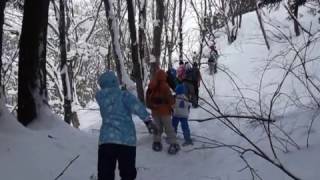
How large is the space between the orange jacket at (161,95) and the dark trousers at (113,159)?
346 cm

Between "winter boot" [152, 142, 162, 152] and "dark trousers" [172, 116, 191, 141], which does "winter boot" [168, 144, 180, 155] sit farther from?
"dark trousers" [172, 116, 191, 141]

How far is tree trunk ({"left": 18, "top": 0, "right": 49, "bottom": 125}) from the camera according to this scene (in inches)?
332

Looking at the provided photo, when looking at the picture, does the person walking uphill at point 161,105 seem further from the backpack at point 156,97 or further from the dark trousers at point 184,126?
the dark trousers at point 184,126

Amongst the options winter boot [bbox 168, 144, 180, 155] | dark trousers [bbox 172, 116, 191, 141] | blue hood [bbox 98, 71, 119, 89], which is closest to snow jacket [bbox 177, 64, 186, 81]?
dark trousers [bbox 172, 116, 191, 141]

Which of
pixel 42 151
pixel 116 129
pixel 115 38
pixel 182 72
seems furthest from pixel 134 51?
pixel 116 129

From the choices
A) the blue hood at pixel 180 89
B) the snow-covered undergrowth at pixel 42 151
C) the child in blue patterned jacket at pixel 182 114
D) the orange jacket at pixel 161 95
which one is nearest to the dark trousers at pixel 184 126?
the child in blue patterned jacket at pixel 182 114

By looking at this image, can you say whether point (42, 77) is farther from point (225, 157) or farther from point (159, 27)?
point (159, 27)

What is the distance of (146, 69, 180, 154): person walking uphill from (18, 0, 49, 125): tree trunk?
2.20 m

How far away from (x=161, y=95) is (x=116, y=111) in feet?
11.4

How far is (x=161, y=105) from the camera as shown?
990cm

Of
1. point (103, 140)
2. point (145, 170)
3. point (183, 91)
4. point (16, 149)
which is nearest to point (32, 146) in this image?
point (16, 149)

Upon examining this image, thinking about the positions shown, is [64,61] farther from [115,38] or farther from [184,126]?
[184,126]

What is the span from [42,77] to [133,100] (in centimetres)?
328

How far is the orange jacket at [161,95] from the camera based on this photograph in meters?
9.79
